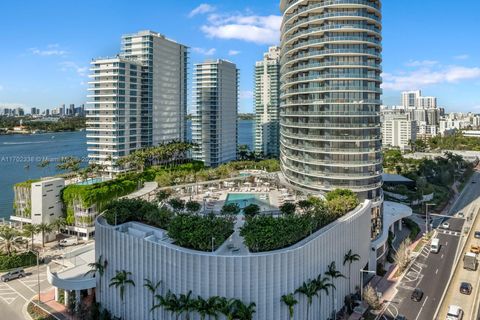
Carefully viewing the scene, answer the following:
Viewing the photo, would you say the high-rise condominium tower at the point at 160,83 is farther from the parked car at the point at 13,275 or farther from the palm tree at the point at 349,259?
the palm tree at the point at 349,259

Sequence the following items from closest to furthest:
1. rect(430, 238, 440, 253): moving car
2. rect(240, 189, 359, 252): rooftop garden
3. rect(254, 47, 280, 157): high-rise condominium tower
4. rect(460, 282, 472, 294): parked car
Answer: rect(240, 189, 359, 252): rooftop garden
rect(460, 282, 472, 294): parked car
rect(430, 238, 440, 253): moving car
rect(254, 47, 280, 157): high-rise condominium tower

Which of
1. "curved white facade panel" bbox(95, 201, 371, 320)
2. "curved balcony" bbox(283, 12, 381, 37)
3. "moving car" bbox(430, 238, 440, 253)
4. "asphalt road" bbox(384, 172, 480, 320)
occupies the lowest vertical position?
"asphalt road" bbox(384, 172, 480, 320)

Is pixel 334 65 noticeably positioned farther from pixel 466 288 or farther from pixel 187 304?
pixel 187 304

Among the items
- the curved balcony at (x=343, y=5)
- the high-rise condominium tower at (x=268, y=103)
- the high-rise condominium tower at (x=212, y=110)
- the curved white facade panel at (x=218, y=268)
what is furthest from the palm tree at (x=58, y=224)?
the high-rise condominium tower at (x=268, y=103)

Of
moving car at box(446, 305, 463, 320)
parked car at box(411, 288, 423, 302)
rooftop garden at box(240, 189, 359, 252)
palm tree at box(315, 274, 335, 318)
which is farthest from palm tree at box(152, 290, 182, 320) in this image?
parked car at box(411, 288, 423, 302)

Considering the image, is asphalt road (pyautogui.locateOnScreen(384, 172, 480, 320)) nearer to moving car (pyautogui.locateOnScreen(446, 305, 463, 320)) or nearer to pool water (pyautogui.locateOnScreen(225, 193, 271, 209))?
Answer: moving car (pyautogui.locateOnScreen(446, 305, 463, 320))

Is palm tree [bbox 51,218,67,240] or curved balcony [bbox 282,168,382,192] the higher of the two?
curved balcony [bbox 282,168,382,192]

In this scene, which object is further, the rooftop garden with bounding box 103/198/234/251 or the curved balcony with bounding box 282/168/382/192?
the curved balcony with bounding box 282/168/382/192

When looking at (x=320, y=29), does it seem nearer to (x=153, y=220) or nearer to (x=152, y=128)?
(x=153, y=220)
